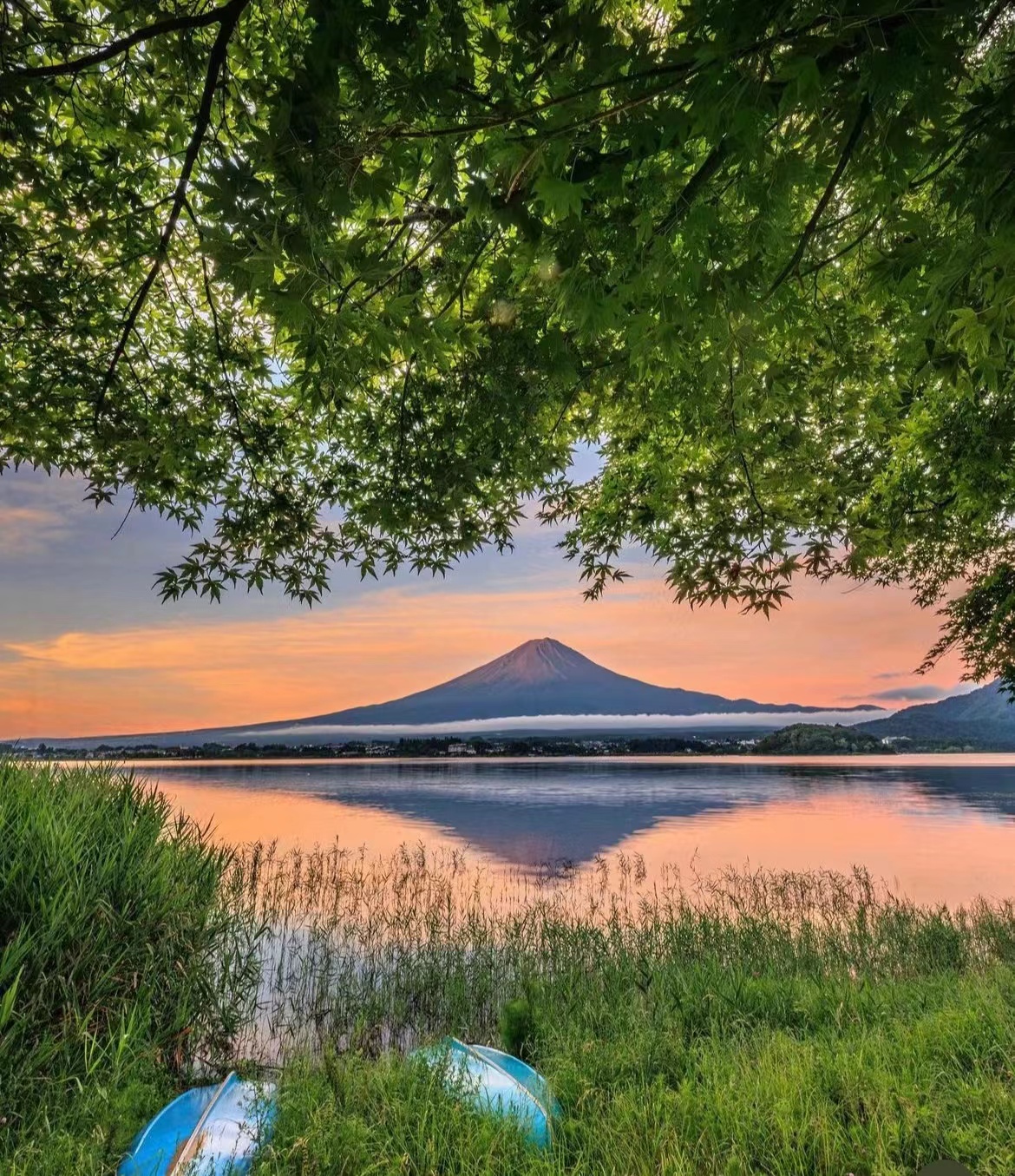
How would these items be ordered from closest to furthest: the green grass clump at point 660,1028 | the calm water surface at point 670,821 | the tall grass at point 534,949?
1. the green grass clump at point 660,1028
2. the tall grass at point 534,949
3. the calm water surface at point 670,821

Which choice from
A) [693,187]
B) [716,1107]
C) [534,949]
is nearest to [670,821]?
[534,949]

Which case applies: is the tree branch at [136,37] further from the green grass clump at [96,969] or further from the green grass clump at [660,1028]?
the green grass clump at [660,1028]

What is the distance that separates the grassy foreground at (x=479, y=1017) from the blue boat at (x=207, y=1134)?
0.14 metres

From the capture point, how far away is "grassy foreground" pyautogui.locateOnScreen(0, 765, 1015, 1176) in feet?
9.25

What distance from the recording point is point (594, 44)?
2383 millimetres

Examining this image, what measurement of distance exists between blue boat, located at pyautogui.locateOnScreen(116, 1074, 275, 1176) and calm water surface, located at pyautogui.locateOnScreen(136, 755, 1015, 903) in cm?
381

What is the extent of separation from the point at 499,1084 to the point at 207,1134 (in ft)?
5.05

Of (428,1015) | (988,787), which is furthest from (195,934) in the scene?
(988,787)

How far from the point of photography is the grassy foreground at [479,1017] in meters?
2.82

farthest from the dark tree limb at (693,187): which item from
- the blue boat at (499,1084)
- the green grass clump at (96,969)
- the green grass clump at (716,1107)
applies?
the green grass clump at (96,969)

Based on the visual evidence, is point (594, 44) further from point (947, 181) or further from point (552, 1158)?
point (552, 1158)

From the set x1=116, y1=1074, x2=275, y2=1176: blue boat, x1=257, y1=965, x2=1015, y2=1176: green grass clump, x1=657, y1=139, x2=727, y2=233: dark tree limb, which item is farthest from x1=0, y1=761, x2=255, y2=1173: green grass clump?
x1=657, y1=139, x2=727, y2=233: dark tree limb

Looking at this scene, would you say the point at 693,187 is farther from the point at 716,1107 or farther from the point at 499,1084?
the point at 499,1084

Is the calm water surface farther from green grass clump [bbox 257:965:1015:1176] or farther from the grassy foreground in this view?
green grass clump [bbox 257:965:1015:1176]
